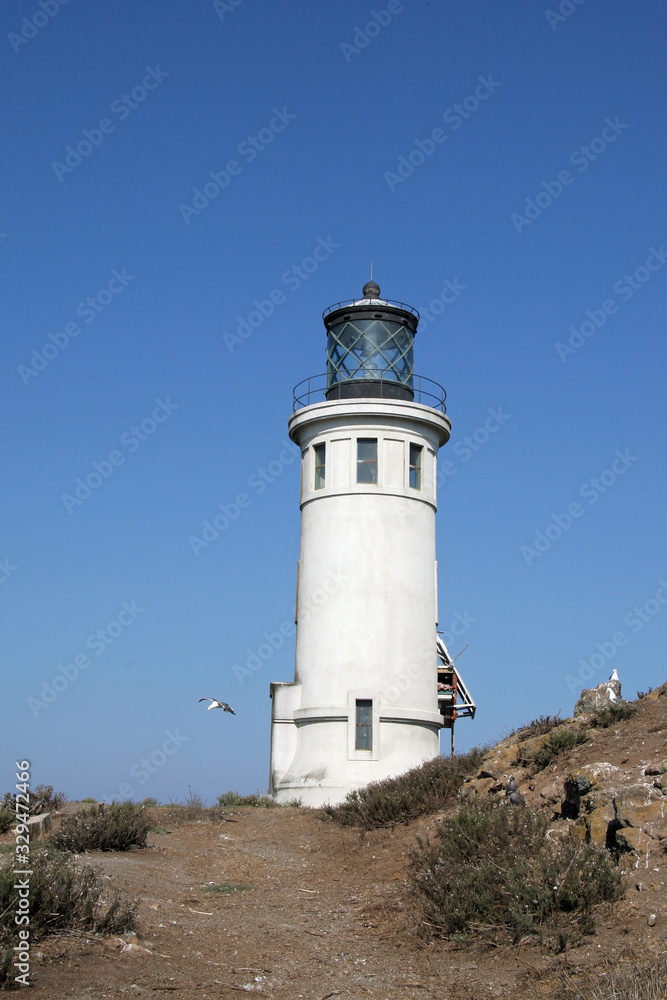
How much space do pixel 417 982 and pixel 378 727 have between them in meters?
13.5

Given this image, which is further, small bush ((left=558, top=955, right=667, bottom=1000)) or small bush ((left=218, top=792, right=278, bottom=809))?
small bush ((left=218, top=792, right=278, bottom=809))

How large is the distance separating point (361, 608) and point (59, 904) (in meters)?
14.1

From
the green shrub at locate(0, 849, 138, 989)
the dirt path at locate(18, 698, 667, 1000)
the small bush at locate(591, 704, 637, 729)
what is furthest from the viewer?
the small bush at locate(591, 704, 637, 729)

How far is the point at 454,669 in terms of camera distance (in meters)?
26.4

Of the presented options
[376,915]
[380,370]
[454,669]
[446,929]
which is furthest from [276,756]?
[446,929]

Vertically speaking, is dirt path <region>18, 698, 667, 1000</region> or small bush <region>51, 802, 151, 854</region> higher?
small bush <region>51, 802, 151, 854</region>

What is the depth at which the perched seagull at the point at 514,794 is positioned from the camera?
1345cm

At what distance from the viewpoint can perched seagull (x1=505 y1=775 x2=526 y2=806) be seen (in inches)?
530

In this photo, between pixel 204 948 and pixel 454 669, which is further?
pixel 454 669

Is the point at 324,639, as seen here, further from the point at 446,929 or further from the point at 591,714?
the point at 446,929

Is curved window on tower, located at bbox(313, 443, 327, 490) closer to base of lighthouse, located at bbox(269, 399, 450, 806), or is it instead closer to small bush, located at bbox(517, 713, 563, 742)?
base of lighthouse, located at bbox(269, 399, 450, 806)

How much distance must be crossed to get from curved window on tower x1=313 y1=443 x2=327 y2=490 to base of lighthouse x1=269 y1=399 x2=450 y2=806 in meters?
0.03

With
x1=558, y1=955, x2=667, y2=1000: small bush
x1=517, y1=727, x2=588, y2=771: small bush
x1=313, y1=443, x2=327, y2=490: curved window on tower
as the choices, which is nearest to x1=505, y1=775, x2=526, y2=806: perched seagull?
x1=517, y1=727, x2=588, y2=771: small bush

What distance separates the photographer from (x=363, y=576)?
23062 mm
